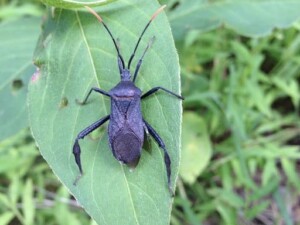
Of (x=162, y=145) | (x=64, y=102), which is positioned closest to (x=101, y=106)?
(x=64, y=102)

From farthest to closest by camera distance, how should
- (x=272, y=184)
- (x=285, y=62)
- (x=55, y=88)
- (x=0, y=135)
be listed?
(x=285, y=62) → (x=272, y=184) → (x=0, y=135) → (x=55, y=88)

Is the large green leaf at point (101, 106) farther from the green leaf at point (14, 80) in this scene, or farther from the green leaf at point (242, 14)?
the green leaf at point (242, 14)

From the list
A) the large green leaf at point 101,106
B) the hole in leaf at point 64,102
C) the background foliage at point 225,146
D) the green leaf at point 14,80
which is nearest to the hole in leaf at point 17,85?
the green leaf at point 14,80

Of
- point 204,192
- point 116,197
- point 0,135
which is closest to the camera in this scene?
point 116,197

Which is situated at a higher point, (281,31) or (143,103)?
(143,103)

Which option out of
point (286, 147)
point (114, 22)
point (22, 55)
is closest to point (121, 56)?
point (114, 22)

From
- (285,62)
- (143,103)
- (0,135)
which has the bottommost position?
(285,62)

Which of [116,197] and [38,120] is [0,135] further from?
[116,197]

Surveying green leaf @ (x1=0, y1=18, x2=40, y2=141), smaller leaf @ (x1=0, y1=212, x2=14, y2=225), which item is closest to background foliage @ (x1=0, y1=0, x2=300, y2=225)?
smaller leaf @ (x1=0, y1=212, x2=14, y2=225)
